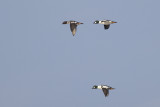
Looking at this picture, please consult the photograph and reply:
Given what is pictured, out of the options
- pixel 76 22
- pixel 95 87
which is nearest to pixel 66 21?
pixel 76 22

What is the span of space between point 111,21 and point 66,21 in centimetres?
917

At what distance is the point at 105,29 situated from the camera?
135m

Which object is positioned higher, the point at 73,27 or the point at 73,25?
the point at 73,25

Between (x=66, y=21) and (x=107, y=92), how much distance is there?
55.5 ft

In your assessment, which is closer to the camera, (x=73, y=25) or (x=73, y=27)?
(x=73, y=27)

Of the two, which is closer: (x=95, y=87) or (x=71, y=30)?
(x=71, y=30)

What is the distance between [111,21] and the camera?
442 ft

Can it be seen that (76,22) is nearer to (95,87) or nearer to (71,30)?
(71,30)

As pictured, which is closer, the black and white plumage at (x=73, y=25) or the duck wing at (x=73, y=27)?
the black and white plumage at (x=73, y=25)

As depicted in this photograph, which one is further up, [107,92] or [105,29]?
[105,29]

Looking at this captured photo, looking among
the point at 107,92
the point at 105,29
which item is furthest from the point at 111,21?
the point at 107,92

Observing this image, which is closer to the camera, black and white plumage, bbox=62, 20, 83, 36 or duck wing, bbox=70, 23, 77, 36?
black and white plumage, bbox=62, 20, 83, 36

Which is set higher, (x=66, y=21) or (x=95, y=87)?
(x=66, y=21)

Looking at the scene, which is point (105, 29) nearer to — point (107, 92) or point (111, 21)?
point (111, 21)
